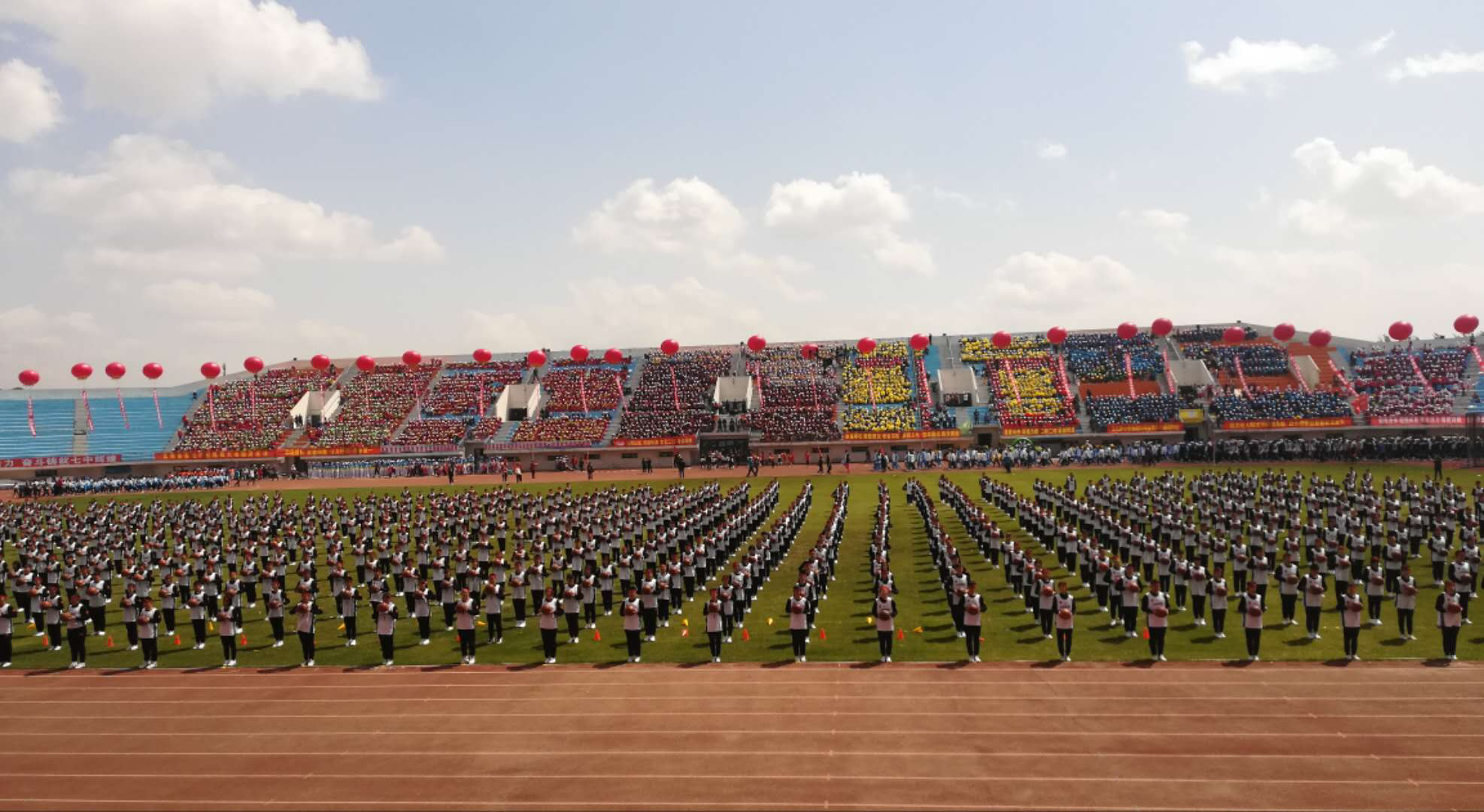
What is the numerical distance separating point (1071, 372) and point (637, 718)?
5812 centimetres

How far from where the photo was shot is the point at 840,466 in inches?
2093

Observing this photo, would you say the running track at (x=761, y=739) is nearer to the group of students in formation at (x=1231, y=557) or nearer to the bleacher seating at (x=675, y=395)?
the group of students in formation at (x=1231, y=557)

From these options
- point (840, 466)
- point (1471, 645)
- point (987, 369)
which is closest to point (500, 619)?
point (1471, 645)

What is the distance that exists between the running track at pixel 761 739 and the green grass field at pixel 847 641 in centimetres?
71

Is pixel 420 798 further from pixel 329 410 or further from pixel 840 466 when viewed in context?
pixel 329 410

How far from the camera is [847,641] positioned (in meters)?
16.5

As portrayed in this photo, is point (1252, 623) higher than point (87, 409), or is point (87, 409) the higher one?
point (87, 409)

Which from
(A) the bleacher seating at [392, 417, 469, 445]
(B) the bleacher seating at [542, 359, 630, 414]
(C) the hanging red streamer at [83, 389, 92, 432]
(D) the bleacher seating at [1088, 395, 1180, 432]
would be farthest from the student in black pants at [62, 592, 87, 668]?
(C) the hanging red streamer at [83, 389, 92, 432]

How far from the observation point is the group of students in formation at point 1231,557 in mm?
15203

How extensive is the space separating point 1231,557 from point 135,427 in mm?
72375

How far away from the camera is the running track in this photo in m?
10.2

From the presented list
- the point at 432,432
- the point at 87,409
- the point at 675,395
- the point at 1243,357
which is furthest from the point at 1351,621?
the point at 87,409

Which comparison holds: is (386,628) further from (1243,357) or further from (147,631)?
(1243,357)

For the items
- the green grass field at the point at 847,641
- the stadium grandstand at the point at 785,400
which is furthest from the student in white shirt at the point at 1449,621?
the stadium grandstand at the point at 785,400
